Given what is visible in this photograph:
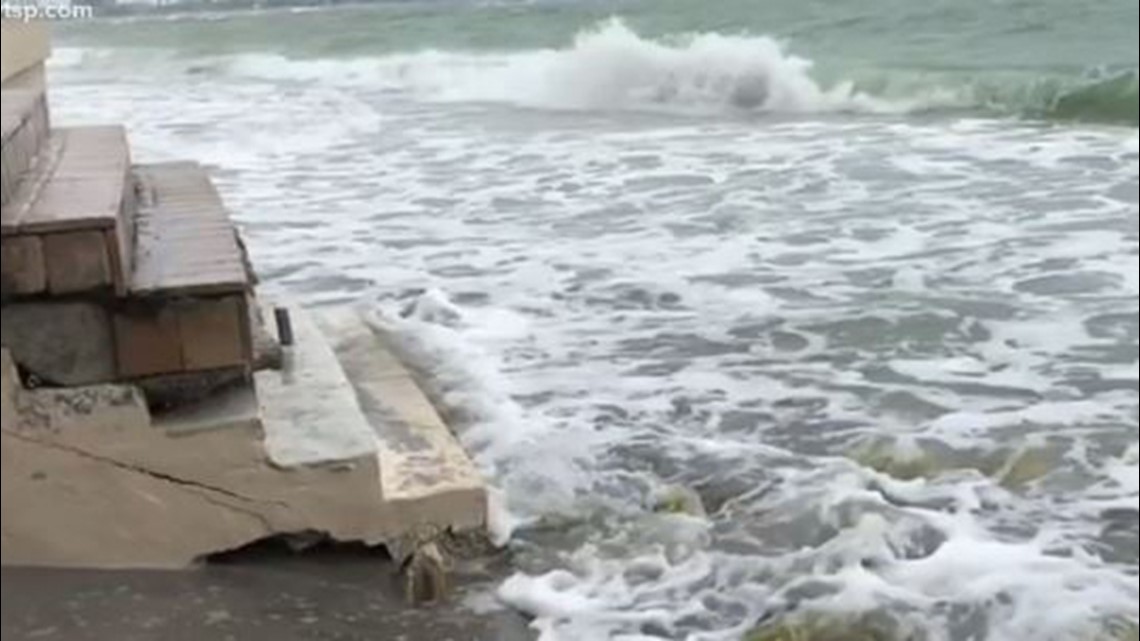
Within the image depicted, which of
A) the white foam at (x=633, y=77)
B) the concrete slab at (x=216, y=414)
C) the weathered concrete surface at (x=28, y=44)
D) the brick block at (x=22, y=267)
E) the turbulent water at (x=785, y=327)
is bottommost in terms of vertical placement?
the white foam at (x=633, y=77)

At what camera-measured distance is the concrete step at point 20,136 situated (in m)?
1.48

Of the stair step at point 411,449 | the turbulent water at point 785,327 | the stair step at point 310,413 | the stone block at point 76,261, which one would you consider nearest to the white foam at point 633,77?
the turbulent water at point 785,327

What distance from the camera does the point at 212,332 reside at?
220 cm

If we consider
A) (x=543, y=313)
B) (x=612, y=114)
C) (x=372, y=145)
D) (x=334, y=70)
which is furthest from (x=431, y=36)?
(x=543, y=313)

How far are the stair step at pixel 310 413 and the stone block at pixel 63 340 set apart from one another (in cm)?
178

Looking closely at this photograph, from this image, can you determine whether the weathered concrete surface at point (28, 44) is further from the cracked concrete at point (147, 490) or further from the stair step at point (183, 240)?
the cracked concrete at point (147, 490)

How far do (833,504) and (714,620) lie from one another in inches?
24.6

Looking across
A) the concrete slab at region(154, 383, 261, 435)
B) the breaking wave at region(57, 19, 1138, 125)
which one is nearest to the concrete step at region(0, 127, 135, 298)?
the concrete slab at region(154, 383, 261, 435)

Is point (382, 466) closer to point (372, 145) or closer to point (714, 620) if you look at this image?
point (714, 620)

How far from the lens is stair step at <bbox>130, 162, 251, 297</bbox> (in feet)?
7.13

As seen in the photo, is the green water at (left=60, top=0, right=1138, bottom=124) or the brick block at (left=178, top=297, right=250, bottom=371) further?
the green water at (left=60, top=0, right=1138, bottom=124)

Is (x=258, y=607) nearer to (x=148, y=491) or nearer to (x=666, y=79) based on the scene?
(x=148, y=491)

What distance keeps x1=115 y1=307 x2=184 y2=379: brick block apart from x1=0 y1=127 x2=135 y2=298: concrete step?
42mm

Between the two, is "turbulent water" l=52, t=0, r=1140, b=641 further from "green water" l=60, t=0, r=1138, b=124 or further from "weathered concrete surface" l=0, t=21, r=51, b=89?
"weathered concrete surface" l=0, t=21, r=51, b=89
